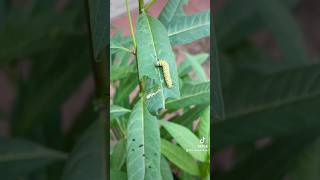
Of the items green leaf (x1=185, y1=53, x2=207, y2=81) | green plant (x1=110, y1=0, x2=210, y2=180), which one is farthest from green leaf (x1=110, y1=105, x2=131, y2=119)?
green leaf (x1=185, y1=53, x2=207, y2=81)

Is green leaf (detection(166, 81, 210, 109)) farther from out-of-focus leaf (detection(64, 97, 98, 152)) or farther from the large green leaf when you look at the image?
out-of-focus leaf (detection(64, 97, 98, 152))

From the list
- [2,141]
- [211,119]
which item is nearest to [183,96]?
[211,119]

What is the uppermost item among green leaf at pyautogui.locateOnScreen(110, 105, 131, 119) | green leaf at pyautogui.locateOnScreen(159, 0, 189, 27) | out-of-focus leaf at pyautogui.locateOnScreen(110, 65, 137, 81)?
green leaf at pyautogui.locateOnScreen(159, 0, 189, 27)

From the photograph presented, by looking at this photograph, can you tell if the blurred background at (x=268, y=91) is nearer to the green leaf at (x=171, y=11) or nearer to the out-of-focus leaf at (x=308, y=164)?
the out-of-focus leaf at (x=308, y=164)

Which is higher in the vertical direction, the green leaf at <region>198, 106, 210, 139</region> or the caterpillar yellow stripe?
the caterpillar yellow stripe

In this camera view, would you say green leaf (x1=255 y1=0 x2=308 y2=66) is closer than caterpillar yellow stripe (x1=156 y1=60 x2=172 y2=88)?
No

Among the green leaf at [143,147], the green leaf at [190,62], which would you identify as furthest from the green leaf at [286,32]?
the green leaf at [143,147]

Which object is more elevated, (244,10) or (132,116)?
(244,10)

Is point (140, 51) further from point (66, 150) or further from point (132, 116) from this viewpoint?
point (66, 150)
